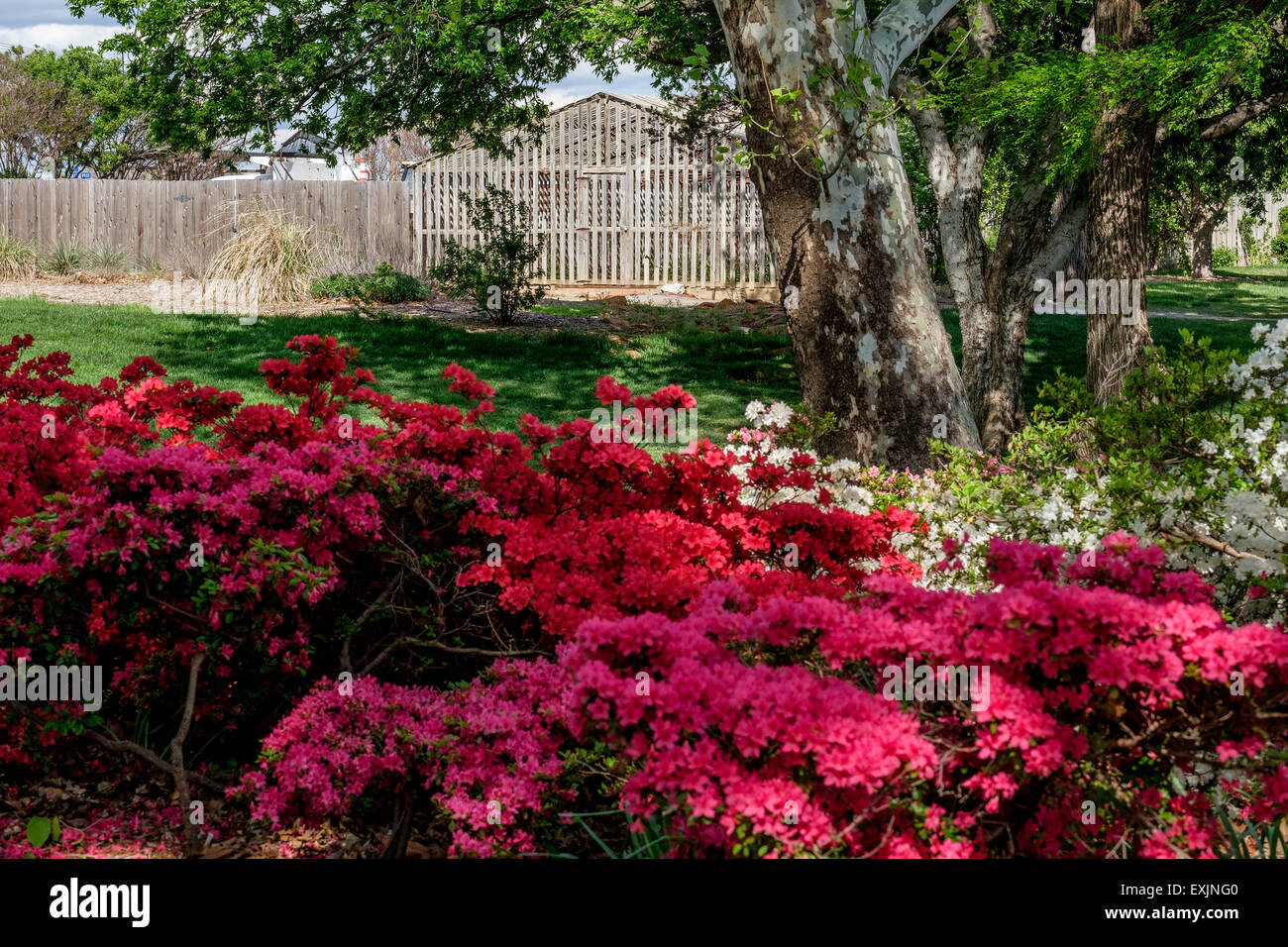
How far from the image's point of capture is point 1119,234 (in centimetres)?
674

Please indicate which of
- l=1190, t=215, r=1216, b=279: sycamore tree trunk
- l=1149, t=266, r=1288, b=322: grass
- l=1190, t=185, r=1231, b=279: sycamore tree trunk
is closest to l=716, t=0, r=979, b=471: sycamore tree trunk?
l=1149, t=266, r=1288, b=322: grass

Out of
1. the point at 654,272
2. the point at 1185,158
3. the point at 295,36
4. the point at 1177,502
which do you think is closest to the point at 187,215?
the point at 654,272

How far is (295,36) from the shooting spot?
974 cm

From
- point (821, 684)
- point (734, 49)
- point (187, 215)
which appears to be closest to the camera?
point (821, 684)

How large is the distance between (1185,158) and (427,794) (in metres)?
11.9

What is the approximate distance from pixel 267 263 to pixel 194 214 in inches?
220

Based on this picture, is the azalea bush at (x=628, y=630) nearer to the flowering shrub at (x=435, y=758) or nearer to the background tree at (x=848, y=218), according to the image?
the flowering shrub at (x=435, y=758)

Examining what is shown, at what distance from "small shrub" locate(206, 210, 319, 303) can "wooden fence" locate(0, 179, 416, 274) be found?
2.45 metres

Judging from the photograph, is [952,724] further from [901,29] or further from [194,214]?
[194,214]

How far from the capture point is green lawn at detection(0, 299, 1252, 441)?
9398 millimetres

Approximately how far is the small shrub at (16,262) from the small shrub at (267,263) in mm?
4688

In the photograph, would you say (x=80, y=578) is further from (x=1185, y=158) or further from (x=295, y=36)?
(x=1185, y=158)

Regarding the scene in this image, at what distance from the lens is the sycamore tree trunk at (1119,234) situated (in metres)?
6.64

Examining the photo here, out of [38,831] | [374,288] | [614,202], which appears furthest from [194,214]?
[38,831]
